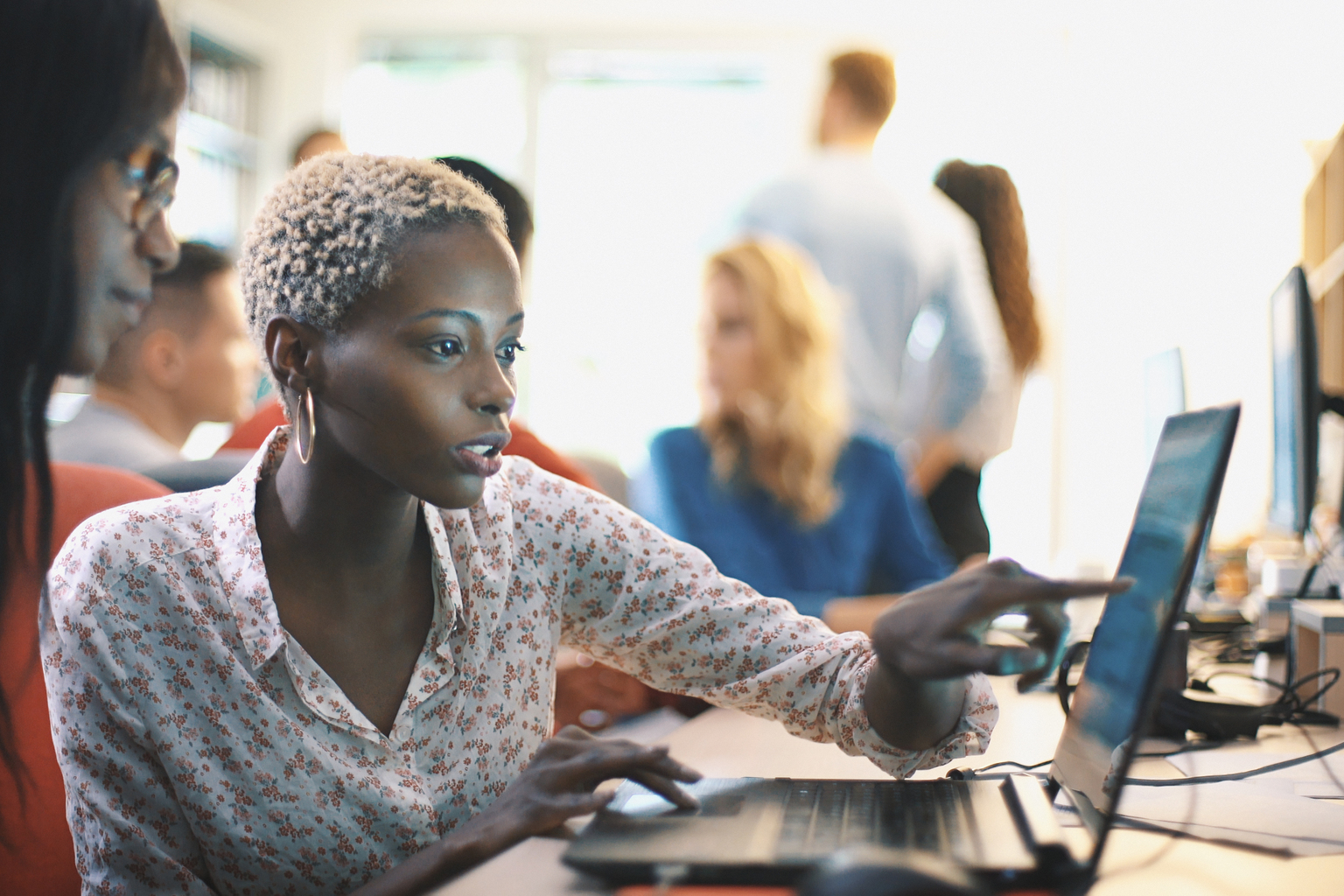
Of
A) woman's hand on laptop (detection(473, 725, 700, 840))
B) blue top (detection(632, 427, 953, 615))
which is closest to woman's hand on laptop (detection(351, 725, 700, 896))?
woman's hand on laptop (detection(473, 725, 700, 840))

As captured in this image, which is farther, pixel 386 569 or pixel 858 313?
pixel 858 313

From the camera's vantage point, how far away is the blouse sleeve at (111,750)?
31.3 inches

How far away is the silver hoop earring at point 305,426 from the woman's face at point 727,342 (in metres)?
1.27

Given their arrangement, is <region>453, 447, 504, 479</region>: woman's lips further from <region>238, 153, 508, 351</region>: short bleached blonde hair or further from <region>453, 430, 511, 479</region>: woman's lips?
<region>238, 153, 508, 351</region>: short bleached blonde hair

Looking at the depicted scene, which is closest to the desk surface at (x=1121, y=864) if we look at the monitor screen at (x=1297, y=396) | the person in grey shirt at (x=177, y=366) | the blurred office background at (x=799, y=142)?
the monitor screen at (x=1297, y=396)

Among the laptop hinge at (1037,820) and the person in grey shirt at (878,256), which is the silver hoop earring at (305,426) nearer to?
the laptop hinge at (1037,820)

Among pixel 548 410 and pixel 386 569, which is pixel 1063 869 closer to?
pixel 386 569

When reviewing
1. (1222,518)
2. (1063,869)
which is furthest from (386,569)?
(1222,518)

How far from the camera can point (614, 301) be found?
4711 mm

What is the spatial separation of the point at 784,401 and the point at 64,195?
4.81 ft

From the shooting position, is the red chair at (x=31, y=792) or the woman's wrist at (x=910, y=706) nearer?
the woman's wrist at (x=910, y=706)

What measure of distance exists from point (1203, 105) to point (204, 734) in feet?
14.4

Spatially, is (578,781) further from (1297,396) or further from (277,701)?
(1297,396)

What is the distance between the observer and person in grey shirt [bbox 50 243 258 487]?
1966 mm
